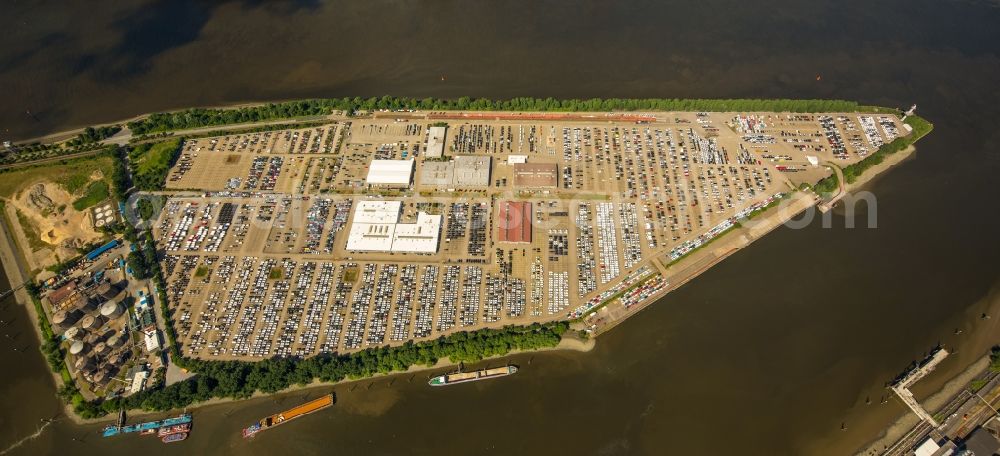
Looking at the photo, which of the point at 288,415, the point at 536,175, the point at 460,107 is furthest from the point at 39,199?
the point at 536,175

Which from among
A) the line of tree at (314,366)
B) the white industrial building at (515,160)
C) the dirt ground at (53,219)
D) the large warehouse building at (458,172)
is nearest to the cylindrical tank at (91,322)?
the line of tree at (314,366)

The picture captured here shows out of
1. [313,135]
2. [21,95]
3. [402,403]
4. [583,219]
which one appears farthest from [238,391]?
[21,95]

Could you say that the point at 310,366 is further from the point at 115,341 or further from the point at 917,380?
the point at 917,380

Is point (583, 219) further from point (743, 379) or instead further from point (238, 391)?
point (238, 391)

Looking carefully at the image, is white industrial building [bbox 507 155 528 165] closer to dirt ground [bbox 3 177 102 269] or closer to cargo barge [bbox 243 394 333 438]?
cargo barge [bbox 243 394 333 438]

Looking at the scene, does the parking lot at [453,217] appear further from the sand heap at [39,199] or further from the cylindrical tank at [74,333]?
the sand heap at [39,199]

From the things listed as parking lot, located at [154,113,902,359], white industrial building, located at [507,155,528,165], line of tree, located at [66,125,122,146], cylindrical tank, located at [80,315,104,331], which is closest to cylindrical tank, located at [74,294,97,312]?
cylindrical tank, located at [80,315,104,331]
